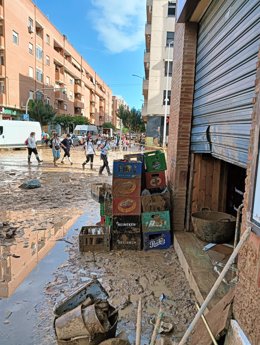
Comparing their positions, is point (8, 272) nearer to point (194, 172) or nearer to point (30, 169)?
point (194, 172)

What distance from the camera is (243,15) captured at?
3426 millimetres

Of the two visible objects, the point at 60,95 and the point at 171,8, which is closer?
the point at 171,8

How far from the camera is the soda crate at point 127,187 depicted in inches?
211

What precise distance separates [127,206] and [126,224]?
0.31m

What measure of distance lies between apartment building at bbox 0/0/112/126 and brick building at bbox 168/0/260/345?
31.5 metres

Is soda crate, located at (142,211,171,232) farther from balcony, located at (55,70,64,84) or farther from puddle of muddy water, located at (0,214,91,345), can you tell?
balcony, located at (55,70,64,84)

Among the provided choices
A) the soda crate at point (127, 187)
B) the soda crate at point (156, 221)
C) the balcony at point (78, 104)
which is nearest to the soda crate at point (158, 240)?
the soda crate at point (156, 221)

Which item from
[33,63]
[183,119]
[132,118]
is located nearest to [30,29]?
[33,63]

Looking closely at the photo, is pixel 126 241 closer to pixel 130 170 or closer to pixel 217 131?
pixel 130 170

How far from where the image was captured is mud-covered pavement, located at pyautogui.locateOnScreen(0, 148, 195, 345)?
3316 millimetres

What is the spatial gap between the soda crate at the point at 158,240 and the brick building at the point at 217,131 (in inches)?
6.6

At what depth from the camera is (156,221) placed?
542 cm

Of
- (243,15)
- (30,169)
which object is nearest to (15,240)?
(243,15)

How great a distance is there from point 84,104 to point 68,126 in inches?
709
